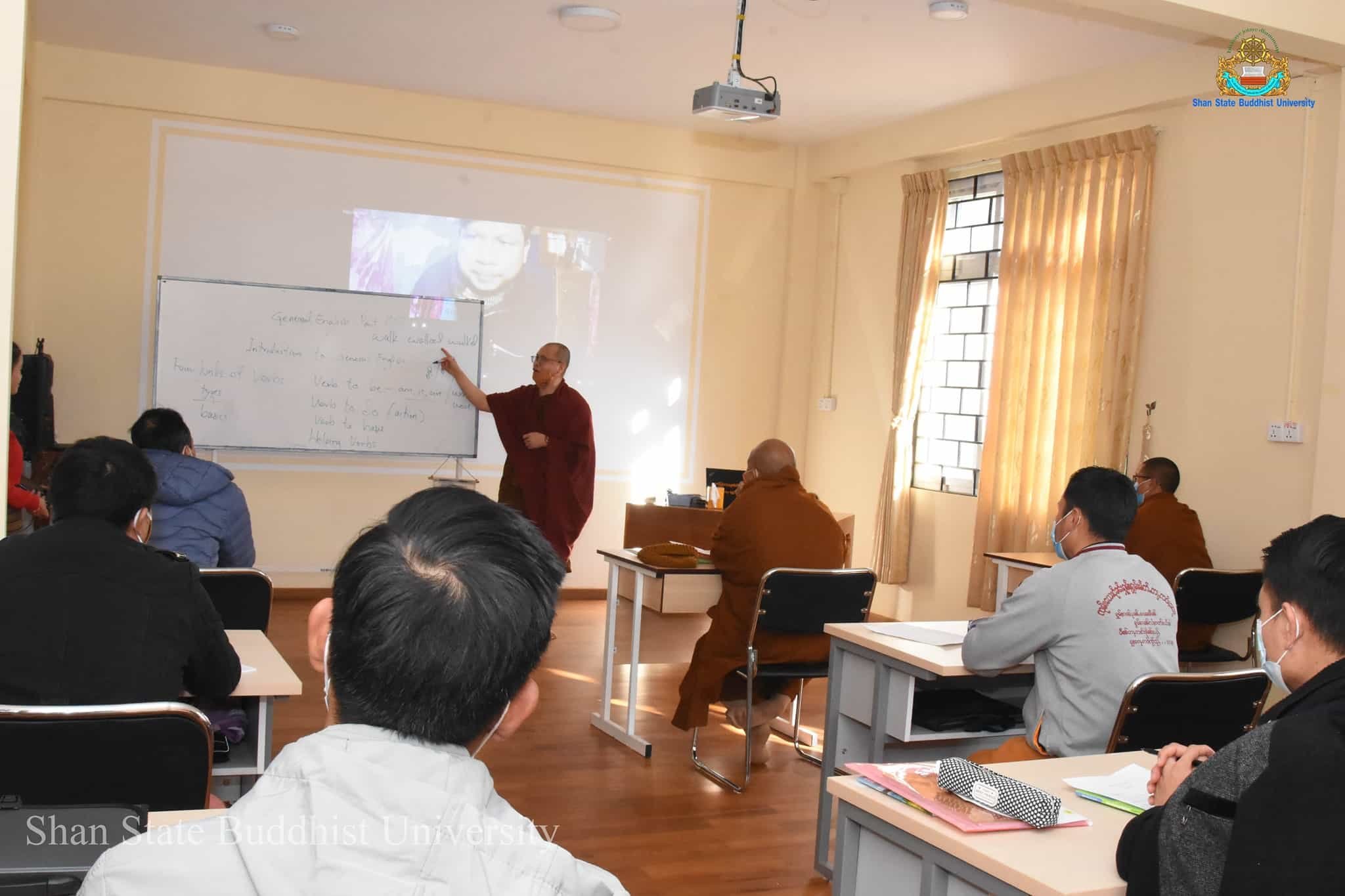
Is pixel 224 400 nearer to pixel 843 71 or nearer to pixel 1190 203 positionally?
pixel 843 71

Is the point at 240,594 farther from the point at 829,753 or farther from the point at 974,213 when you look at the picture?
the point at 974,213

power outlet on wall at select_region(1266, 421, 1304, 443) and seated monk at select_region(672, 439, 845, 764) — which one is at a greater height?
power outlet on wall at select_region(1266, 421, 1304, 443)

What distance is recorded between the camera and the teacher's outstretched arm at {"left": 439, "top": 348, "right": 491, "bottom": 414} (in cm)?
687

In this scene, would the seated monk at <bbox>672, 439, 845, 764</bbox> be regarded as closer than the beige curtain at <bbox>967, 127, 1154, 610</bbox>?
Yes

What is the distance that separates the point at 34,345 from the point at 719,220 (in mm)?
4318

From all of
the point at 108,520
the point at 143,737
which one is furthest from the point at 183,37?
the point at 143,737

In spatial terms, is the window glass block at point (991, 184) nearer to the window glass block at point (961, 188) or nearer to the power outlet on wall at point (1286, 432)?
the window glass block at point (961, 188)

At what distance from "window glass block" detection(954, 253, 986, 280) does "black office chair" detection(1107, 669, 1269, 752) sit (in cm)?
451

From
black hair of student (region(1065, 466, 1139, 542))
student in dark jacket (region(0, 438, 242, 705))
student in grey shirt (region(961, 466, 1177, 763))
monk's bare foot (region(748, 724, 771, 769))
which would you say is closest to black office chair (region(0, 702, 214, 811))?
student in dark jacket (region(0, 438, 242, 705))

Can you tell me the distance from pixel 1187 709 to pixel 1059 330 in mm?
3808

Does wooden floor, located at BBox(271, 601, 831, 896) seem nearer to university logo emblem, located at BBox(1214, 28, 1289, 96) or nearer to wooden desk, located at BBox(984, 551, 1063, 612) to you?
wooden desk, located at BBox(984, 551, 1063, 612)

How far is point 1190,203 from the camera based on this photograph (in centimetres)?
553

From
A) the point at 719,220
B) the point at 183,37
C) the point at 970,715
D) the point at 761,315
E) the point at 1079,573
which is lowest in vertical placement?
the point at 970,715

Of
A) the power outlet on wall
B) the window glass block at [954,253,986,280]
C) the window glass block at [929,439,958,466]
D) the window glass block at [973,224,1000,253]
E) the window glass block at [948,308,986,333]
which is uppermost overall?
the window glass block at [973,224,1000,253]
